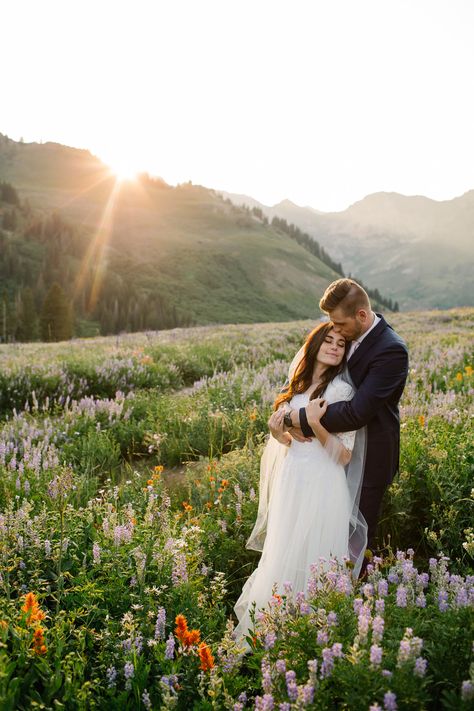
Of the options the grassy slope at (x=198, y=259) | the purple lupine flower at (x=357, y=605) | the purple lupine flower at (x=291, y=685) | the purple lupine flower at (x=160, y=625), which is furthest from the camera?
the grassy slope at (x=198, y=259)

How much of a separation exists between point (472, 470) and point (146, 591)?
3218 mm

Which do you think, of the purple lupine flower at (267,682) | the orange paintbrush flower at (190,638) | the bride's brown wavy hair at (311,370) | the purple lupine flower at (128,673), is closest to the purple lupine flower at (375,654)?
the purple lupine flower at (267,682)

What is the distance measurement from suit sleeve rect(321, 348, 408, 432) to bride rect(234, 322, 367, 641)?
110 mm

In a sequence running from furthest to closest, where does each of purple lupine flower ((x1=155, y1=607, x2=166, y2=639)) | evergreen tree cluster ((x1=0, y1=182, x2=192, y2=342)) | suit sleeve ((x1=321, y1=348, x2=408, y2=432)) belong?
evergreen tree cluster ((x1=0, y1=182, x2=192, y2=342)) < suit sleeve ((x1=321, y1=348, x2=408, y2=432)) < purple lupine flower ((x1=155, y1=607, x2=166, y2=639))

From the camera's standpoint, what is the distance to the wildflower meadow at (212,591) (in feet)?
7.25

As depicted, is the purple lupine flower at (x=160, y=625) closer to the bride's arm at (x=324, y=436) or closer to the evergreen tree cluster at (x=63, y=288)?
the bride's arm at (x=324, y=436)

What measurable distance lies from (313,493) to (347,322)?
1399mm

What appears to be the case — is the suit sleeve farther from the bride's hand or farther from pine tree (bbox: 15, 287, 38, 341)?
pine tree (bbox: 15, 287, 38, 341)

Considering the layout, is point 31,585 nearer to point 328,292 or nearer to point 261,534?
point 261,534

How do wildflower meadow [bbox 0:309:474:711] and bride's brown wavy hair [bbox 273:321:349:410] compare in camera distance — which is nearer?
wildflower meadow [bbox 0:309:474:711]

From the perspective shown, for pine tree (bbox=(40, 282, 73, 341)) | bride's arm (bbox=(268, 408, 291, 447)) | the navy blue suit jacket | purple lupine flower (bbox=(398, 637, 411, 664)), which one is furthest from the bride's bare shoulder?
pine tree (bbox=(40, 282, 73, 341))

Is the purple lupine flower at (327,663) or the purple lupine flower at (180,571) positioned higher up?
the purple lupine flower at (327,663)

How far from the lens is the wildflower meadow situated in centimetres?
221

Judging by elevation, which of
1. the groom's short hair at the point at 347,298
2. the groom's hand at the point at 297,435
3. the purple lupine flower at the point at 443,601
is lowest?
the purple lupine flower at the point at 443,601
